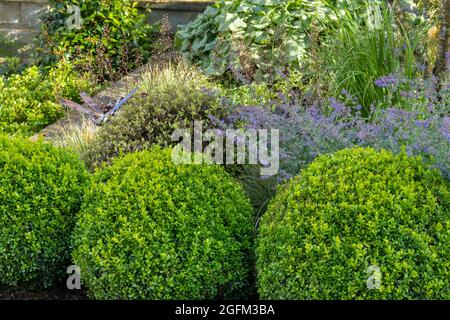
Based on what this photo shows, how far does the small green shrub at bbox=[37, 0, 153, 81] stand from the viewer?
7.75m

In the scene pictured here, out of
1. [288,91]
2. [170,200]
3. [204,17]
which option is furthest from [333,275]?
[204,17]

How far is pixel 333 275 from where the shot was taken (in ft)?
10.7

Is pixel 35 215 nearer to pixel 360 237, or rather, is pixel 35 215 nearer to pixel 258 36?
pixel 360 237

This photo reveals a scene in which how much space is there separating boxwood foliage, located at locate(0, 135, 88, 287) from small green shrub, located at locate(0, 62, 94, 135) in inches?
92.9

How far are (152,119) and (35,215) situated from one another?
125 centimetres

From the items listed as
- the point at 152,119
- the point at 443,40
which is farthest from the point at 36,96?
the point at 443,40

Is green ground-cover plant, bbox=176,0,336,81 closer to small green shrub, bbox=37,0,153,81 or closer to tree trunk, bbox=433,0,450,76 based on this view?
small green shrub, bbox=37,0,153,81

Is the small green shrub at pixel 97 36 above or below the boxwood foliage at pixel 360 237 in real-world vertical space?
below

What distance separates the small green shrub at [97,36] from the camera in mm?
7754

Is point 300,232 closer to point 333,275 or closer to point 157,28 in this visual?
point 333,275

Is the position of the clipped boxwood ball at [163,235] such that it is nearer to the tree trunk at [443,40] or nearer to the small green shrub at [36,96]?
the tree trunk at [443,40]

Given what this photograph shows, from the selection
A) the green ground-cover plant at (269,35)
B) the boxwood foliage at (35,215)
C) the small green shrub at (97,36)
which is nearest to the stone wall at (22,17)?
the small green shrub at (97,36)

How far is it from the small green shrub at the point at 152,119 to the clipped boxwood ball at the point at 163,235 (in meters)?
0.89

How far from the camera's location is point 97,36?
7879 millimetres
